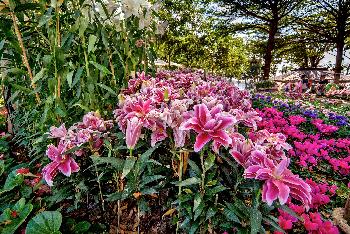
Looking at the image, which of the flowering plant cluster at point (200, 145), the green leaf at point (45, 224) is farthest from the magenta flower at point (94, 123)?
the green leaf at point (45, 224)

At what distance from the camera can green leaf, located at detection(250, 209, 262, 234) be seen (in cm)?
142

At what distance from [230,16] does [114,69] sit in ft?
63.7

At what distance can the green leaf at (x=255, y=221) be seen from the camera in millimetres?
1421

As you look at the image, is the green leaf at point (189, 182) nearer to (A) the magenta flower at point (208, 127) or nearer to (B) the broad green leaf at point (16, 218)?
(A) the magenta flower at point (208, 127)

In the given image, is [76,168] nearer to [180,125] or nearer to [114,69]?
[180,125]

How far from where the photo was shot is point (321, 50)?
102 ft

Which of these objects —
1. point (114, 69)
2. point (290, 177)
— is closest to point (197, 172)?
point (290, 177)

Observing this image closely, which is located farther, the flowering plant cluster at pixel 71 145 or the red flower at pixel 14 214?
the red flower at pixel 14 214

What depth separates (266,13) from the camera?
21.3 meters

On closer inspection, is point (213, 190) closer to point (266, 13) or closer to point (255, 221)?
point (255, 221)

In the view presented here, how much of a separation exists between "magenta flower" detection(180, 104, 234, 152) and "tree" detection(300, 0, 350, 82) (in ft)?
66.6

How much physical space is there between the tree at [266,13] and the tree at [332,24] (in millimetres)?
1410

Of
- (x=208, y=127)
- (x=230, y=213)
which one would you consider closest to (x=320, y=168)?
(x=230, y=213)

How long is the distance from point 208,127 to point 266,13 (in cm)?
2214
